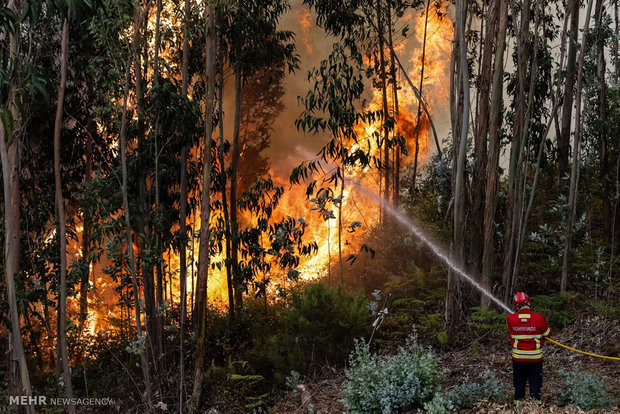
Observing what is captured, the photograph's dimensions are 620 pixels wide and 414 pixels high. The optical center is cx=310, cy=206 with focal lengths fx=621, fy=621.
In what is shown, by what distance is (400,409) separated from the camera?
623 cm

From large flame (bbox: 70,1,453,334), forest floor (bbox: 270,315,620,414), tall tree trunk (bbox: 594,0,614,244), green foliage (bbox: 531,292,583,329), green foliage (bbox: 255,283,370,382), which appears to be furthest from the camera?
large flame (bbox: 70,1,453,334)

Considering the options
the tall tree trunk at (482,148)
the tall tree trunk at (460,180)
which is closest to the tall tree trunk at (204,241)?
the tall tree trunk at (460,180)

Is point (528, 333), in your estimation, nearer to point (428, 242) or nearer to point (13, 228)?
point (13, 228)

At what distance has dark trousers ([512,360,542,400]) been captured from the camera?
616cm

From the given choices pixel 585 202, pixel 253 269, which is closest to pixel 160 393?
pixel 253 269

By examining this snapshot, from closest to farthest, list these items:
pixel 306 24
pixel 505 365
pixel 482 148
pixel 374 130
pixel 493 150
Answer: pixel 505 365 → pixel 493 150 → pixel 482 148 → pixel 374 130 → pixel 306 24

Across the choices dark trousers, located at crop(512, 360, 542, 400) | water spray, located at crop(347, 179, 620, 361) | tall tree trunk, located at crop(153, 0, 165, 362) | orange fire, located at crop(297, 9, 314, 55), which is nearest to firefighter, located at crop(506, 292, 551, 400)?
dark trousers, located at crop(512, 360, 542, 400)

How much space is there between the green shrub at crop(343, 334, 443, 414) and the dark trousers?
758 millimetres

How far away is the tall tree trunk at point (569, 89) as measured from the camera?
12.3m

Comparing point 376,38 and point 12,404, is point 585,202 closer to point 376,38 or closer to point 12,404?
point 376,38

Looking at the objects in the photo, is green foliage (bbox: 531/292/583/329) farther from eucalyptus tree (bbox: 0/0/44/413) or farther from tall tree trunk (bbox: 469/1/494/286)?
eucalyptus tree (bbox: 0/0/44/413)

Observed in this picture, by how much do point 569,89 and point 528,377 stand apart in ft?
27.1

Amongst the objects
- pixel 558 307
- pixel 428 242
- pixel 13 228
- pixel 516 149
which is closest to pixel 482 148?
pixel 516 149

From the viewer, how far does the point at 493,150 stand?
926cm
